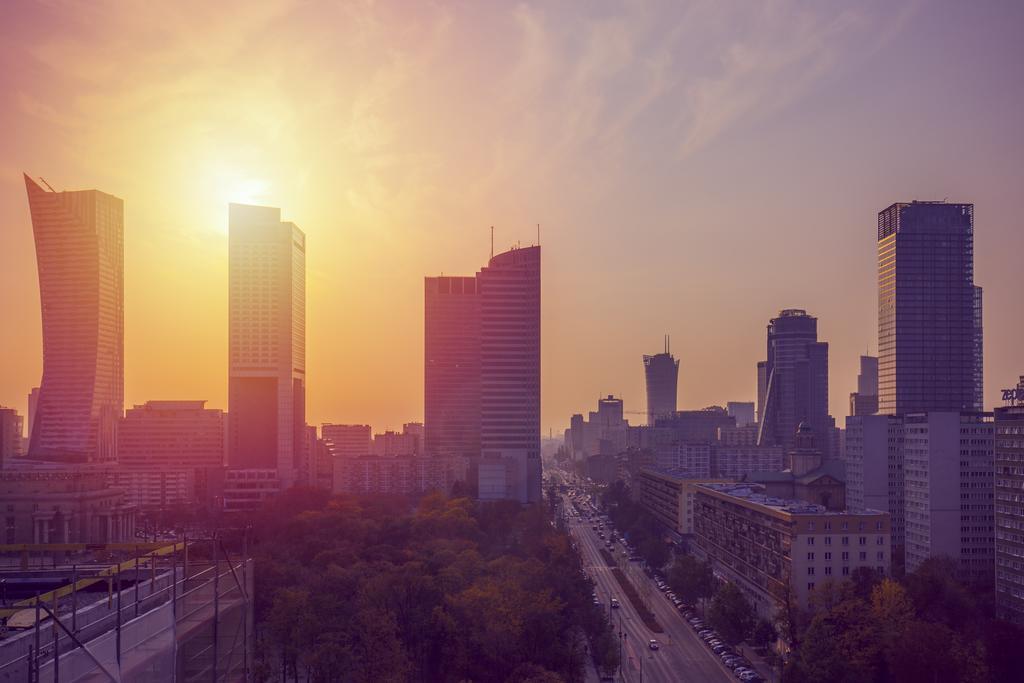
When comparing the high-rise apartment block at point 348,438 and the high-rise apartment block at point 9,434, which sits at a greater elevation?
the high-rise apartment block at point 9,434

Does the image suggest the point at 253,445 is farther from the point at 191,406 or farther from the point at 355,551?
the point at 355,551

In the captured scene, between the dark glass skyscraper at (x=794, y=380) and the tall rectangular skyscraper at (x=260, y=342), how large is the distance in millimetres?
71868

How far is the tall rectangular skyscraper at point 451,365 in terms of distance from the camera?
302ft

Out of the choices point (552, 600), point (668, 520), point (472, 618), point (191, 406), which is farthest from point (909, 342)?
point (191, 406)

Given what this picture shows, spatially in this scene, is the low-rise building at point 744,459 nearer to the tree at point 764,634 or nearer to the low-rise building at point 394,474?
the low-rise building at point 394,474

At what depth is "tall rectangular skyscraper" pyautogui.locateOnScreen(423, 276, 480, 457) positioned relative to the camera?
3620 inches

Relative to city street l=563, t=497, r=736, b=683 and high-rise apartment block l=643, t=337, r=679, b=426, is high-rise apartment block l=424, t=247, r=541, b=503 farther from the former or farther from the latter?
high-rise apartment block l=643, t=337, r=679, b=426

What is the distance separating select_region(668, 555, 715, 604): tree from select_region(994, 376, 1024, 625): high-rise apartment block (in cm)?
1134

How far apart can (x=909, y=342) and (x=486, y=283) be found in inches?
1406

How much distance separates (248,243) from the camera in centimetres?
6912

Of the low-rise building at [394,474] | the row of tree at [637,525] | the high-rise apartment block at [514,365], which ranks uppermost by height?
the high-rise apartment block at [514,365]

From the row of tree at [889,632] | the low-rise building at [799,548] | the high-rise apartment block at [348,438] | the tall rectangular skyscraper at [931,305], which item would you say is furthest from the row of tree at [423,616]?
the high-rise apartment block at [348,438]

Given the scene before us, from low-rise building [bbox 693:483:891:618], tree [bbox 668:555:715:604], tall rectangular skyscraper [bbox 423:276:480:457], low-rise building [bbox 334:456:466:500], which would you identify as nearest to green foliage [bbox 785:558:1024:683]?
low-rise building [bbox 693:483:891:618]

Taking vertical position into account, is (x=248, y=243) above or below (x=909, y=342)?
above
